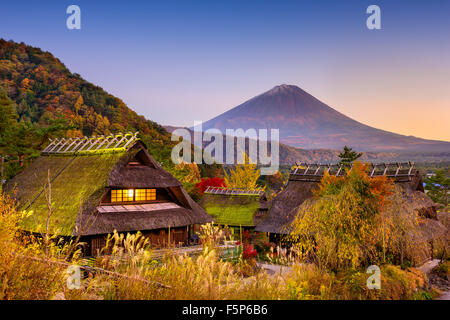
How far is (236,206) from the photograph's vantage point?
1309 inches

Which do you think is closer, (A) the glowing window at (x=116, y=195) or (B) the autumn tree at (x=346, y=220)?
(B) the autumn tree at (x=346, y=220)

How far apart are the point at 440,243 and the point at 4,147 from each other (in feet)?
99.2

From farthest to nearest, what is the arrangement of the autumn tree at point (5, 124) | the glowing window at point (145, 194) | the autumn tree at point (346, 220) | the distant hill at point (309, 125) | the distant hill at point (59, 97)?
the distant hill at point (309, 125) < the distant hill at point (59, 97) < the autumn tree at point (5, 124) < the glowing window at point (145, 194) < the autumn tree at point (346, 220)

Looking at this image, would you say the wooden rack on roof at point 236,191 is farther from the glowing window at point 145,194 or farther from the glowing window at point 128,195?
the glowing window at point 128,195

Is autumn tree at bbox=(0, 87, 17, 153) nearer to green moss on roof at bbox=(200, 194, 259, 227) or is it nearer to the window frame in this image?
the window frame

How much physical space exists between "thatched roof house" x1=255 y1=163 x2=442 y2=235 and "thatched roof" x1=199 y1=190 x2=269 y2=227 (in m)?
4.39

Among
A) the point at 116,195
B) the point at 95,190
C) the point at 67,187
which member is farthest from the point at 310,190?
the point at 67,187

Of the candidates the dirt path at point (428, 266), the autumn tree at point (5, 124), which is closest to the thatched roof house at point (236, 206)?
the dirt path at point (428, 266)

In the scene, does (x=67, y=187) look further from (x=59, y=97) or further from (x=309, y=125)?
(x=309, y=125)

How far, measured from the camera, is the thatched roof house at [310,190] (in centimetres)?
2486

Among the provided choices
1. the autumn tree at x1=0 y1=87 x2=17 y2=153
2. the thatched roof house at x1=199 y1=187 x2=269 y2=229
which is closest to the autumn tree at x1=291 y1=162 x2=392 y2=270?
the thatched roof house at x1=199 y1=187 x2=269 y2=229

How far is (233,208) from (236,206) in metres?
0.32

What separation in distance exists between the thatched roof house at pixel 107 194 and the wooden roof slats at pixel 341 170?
9219 mm
